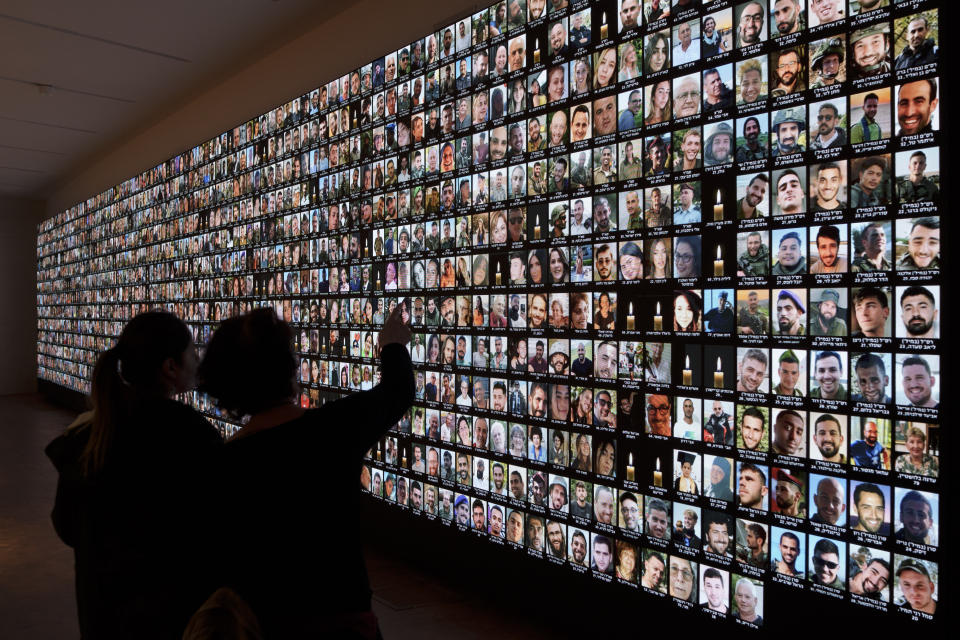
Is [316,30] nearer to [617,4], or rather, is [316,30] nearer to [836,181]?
[617,4]

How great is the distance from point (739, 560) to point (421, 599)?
2.21m

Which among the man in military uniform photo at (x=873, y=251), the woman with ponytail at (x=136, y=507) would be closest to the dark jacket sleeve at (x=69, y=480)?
the woman with ponytail at (x=136, y=507)

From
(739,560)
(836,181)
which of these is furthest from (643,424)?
(836,181)

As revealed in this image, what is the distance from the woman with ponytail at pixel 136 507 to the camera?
6.23 ft

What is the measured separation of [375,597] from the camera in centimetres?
470

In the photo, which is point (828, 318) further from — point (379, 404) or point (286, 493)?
point (286, 493)

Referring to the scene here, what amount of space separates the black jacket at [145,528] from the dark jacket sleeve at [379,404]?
350 mm

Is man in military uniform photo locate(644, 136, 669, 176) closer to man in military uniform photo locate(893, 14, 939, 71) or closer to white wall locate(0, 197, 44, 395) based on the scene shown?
man in military uniform photo locate(893, 14, 939, 71)

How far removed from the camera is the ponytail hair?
197cm

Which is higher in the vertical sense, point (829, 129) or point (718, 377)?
point (829, 129)

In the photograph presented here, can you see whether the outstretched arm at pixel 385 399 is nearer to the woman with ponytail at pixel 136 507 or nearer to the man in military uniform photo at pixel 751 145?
the woman with ponytail at pixel 136 507

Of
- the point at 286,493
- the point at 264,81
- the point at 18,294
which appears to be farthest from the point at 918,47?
the point at 18,294

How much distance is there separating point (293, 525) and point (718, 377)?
2.18m

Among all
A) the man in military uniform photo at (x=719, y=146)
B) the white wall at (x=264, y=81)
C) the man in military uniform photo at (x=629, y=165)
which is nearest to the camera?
the man in military uniform photo at (x=719, y=146)
